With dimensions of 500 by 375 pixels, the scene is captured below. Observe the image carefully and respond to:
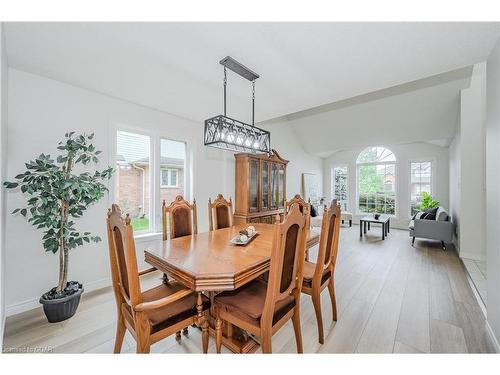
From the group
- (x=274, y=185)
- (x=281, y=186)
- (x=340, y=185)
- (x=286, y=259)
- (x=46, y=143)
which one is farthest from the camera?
(x=340, y=185)

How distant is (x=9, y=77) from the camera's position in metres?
2.12

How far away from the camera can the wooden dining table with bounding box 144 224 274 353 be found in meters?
1.33

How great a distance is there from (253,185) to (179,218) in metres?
2.03

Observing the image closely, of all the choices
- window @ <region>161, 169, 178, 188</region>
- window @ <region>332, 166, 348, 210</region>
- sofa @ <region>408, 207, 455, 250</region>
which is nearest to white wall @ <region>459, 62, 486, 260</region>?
sofa @ <region>408, 207, 455, 250</region>

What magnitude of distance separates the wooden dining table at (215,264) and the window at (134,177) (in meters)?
1.39

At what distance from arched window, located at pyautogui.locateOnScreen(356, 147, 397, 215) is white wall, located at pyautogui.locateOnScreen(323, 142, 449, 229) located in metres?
0.16

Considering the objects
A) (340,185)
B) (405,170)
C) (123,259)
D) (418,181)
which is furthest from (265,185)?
(418,181)

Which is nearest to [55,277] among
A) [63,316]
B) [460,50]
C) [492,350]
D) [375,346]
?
[63,316]

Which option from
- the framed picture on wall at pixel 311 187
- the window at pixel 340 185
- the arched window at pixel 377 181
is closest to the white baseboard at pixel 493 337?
the framed picture on wall at pixel 311 187

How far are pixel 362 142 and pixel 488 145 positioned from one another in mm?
4132

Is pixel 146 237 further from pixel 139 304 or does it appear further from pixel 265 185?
pixel 265 185

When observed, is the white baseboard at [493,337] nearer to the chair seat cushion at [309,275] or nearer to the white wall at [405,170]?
the chair seat cushion at [309,275]

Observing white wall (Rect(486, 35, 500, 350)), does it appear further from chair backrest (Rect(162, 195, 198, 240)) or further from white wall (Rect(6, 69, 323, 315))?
white wall (Rect(6, 69, 323, 315))

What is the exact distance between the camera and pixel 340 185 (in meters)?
7.90
